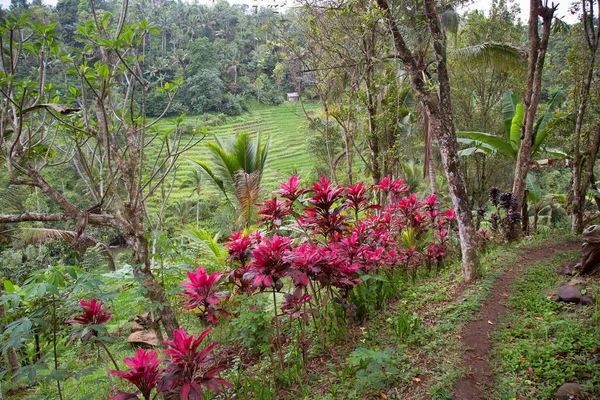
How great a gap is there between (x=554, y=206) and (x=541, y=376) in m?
12.2

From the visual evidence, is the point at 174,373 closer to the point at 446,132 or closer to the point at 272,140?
the point at 446,132

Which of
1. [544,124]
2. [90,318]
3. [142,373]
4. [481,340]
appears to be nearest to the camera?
[142,373]

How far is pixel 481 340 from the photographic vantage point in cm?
288

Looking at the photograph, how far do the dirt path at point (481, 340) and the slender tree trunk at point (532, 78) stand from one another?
2.19 m

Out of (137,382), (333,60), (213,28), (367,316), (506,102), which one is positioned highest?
(213,28)

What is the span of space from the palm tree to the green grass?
5.39 metres

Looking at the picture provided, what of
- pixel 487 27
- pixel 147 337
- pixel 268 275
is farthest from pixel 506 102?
pixel 147 337

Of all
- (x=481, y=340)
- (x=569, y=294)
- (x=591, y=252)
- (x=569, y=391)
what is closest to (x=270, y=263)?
(x=481, y=340)

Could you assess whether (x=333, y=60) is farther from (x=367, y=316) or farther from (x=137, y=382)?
(x=137, y=382)

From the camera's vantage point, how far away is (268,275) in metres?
2.45

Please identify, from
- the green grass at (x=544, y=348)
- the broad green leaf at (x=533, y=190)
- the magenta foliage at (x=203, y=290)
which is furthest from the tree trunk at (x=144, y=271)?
the broad green leaf at (x=533, y=190)

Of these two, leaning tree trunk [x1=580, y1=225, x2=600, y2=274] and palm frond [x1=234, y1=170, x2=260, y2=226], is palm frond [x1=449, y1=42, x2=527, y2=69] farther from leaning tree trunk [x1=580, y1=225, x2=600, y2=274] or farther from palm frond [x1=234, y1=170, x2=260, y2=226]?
leaning tree trunk [x1=580, y1=225, x2=600, y2=274]

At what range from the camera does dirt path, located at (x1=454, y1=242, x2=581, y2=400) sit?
91.7 inches

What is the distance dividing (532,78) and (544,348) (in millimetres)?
4912
